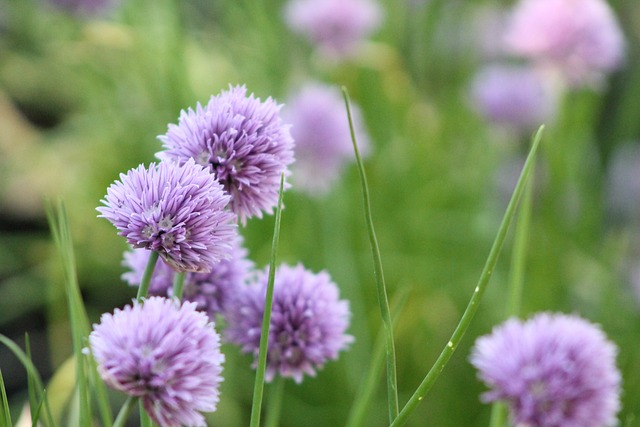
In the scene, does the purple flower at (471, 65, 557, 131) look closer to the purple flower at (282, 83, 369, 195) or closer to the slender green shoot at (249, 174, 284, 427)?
the purple flower at (282, 83, 369, 195)

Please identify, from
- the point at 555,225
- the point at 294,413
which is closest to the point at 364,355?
the point at 294,413

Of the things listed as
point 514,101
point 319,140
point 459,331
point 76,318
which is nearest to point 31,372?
point 76,318

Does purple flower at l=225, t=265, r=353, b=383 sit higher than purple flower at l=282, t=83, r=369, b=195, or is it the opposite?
purple flower at l=282, t=83, r=369, b=195

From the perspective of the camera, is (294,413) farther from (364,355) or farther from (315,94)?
(315,94)

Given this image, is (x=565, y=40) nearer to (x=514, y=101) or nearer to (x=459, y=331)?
(x=514, y=101)

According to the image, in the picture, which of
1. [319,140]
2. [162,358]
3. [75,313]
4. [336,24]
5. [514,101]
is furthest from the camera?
[514,101]

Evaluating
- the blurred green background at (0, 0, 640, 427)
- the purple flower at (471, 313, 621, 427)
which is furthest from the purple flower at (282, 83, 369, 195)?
the purple flower at (471, 313, 621, 427)

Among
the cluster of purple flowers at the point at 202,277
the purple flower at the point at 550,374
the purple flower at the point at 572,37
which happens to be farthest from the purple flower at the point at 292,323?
the purple flower at the point at 572,37

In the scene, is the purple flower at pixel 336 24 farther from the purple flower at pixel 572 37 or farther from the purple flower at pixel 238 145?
the purple flower at pixel 238 145
